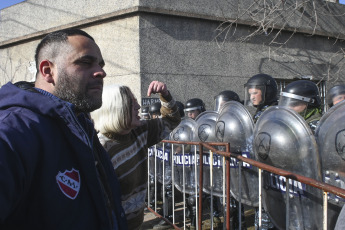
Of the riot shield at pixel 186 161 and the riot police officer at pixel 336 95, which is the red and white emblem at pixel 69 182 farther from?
the riot police officer at pixel 336 95

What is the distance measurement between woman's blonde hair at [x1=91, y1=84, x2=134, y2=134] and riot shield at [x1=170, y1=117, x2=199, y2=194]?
7.94 feet

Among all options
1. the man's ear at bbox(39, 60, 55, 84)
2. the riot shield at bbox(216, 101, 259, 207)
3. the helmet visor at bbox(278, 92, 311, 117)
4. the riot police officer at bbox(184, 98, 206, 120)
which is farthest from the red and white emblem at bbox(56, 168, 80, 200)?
the riot police officer at bbox(184, 98, 206, 120)

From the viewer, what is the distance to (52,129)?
1101 mm

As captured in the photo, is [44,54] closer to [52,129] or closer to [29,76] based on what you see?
[52,129]

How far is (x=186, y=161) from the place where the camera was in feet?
15.4

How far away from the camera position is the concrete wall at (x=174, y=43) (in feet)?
25.7

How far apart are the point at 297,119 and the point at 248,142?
114 centimetres

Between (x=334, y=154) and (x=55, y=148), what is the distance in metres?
2.21

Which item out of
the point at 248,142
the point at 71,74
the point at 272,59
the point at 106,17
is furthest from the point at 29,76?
the point at 71,74

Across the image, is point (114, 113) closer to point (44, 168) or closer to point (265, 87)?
point (44, 168)

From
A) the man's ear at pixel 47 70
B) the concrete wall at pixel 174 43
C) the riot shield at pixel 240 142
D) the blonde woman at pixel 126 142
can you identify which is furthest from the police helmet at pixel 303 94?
the concrete wall at pixel 174 43

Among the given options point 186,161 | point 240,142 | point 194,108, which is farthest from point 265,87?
point 194,108

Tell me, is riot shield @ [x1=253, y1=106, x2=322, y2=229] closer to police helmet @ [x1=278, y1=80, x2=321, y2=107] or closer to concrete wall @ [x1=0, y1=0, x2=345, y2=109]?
police helmet @ [x1=278, y1=80, x2=321, y2=107]

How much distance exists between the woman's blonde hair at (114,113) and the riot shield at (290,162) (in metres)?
1.39
